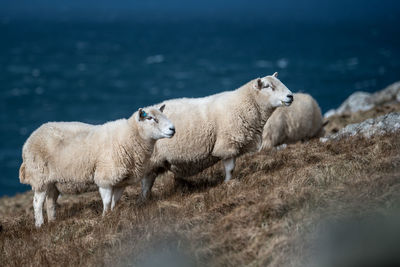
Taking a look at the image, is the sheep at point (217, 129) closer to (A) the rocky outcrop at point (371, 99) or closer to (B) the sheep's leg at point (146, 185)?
(B) the sheep's leg at point (146, 185)

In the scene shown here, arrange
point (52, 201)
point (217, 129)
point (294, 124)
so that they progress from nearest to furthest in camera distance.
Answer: point (217, 129)
point (52, 201)
point (294, 124)

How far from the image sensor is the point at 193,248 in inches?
296

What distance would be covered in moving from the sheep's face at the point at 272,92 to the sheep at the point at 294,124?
3363 millimetres

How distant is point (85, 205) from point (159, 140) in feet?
8.95

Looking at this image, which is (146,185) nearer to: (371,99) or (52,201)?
(52,201)

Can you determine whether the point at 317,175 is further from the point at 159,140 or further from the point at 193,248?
the point at 159,140

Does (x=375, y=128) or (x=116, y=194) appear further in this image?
(x=375, y=128)

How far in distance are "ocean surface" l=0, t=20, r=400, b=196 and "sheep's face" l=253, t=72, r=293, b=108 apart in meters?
36.4

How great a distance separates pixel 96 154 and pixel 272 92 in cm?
374

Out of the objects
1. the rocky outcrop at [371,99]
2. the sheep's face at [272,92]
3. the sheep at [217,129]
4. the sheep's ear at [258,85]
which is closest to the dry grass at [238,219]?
the sheep at [217,129]

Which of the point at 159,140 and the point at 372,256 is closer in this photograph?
the point at 372,256

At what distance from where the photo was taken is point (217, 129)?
36.1ft

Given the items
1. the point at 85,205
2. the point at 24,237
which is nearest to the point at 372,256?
the point at 24,237

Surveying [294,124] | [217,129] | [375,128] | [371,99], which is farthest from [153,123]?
[371,99]
